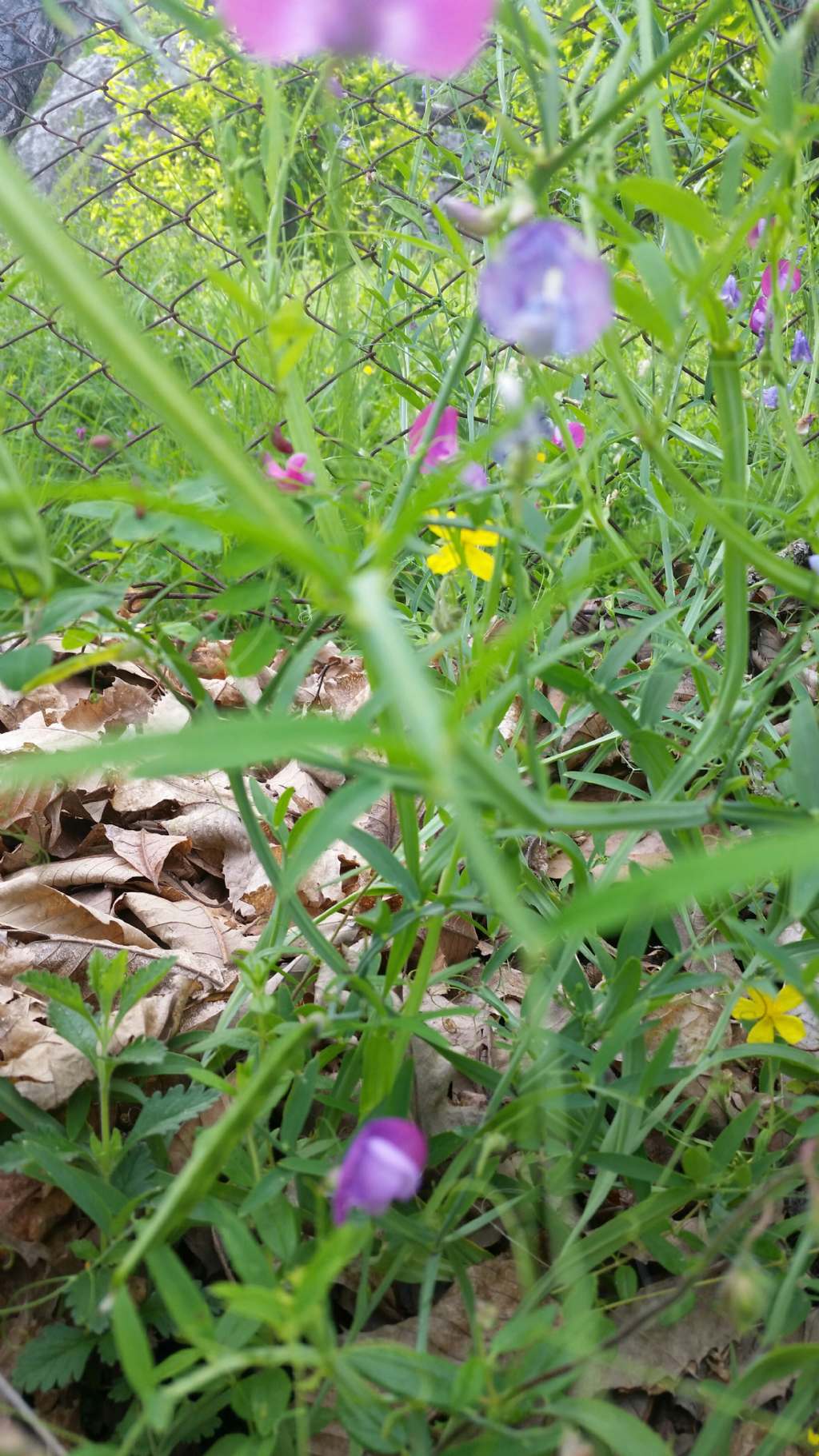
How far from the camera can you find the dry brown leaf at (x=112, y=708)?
151 centimetres

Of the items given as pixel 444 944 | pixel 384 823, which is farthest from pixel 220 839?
pixel 444 944

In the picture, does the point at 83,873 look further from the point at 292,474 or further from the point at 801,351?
the point at 801,351

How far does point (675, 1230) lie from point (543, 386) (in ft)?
1.89

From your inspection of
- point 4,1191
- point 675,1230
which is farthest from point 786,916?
point 4,1191

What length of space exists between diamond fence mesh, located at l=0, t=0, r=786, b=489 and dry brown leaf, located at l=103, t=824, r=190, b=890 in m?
0.47

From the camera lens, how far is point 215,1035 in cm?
74

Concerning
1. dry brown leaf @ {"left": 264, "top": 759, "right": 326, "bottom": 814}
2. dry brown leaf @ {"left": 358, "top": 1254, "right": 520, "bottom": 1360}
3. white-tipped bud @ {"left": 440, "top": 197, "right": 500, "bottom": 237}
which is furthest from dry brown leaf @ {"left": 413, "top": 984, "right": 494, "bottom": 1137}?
white-tipped bud @ {"left": 440, "top": 197, "right": 500, "bottom": 237}

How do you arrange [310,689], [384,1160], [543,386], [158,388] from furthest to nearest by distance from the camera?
[310,689], [543,386], [384,1160], [158,388]

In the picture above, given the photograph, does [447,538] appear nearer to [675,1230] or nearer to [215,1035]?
[215,1035]

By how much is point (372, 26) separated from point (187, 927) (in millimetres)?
833

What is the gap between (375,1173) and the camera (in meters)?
0.50

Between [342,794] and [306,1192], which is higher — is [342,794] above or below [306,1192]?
above

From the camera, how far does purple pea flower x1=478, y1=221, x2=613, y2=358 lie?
47cm

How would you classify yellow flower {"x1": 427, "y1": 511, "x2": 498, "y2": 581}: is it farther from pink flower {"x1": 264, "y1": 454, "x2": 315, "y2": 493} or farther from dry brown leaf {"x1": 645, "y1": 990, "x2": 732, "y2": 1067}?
dry brown leaf {"x1": 645, "y1": 990, "x2": 732, "y2": 1067}
